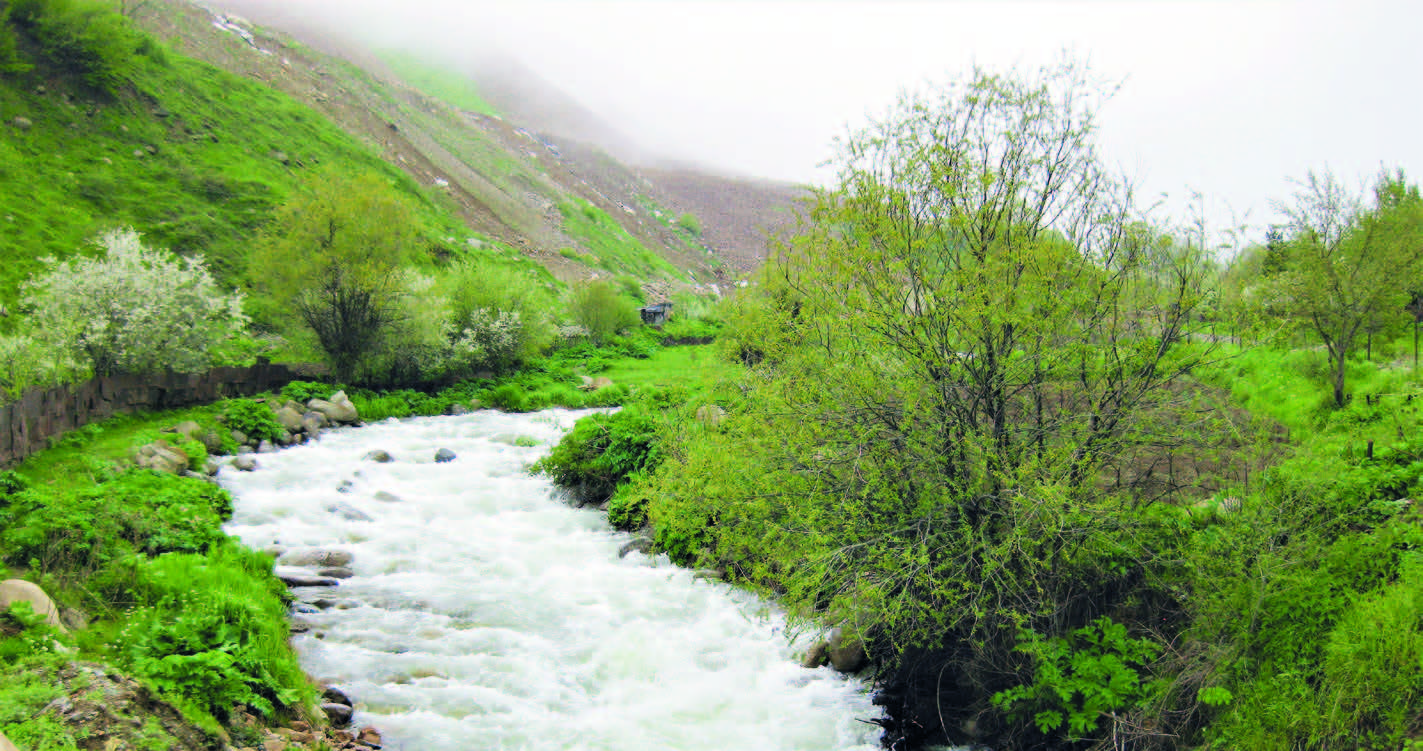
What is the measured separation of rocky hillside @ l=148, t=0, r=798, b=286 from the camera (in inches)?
3231

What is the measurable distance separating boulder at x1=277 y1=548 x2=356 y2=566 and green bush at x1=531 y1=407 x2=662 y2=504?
6.45m

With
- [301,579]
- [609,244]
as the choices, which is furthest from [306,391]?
[609,244]

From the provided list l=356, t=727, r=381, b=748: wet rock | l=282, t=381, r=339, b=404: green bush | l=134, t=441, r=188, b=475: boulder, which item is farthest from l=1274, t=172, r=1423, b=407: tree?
l=282, t=381, r=339, b=404: green bush

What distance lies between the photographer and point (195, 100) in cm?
5428

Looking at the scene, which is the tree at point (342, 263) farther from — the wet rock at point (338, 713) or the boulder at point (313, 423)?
the wet rock at point (338, 713)

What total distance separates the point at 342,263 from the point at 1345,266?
3328 cm

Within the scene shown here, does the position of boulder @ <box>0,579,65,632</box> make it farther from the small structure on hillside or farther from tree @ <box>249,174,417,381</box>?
the small structure on hillside

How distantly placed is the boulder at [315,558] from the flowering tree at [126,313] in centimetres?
1231

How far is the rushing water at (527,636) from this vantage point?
10070mm

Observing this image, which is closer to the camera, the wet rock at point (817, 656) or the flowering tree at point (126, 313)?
the wet rock at point (817, 656)

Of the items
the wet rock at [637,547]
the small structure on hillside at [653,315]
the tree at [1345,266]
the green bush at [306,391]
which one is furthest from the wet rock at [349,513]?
the small structure on hillside at [653,315]

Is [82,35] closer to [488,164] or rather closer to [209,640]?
[209,640]

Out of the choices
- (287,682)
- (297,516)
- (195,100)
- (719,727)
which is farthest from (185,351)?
(195,100)

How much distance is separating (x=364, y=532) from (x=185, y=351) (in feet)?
40.6
